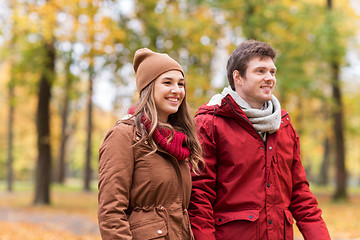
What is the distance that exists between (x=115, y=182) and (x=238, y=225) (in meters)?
0.92

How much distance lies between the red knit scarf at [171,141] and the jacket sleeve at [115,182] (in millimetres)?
154

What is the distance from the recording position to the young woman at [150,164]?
2.29m

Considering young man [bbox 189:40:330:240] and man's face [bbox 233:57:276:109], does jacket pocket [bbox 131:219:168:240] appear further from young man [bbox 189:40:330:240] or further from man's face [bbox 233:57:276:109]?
man's face [bbox 233:57:276:109]

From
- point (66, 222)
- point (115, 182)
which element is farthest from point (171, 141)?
point (66, 222)

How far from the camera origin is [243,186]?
277 cm

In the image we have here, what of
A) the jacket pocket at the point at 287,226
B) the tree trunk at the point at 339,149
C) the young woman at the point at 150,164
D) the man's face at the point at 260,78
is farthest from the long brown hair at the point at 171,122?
the tree trunk at the point at 339,149

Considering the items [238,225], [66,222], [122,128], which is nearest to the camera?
[122,128]

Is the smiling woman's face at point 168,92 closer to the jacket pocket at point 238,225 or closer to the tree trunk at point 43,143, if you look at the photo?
the jacket pocket at point 238,225

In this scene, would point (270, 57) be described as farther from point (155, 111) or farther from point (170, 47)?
point (170, 47)

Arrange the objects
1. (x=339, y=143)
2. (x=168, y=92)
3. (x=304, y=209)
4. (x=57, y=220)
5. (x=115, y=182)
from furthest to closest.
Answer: (x=339, y=143) < (x=57, y=220) < (x=304, y=209) < (x=168, y=92) < (x=115, y=182)

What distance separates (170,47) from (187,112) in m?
10.4

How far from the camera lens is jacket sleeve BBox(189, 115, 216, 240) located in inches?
104

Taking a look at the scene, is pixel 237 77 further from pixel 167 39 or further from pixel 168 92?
pixel 167 39

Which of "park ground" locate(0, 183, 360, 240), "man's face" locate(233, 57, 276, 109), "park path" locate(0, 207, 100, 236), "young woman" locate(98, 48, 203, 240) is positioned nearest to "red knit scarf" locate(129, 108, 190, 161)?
"young woman" locate(98, 48, 203, 240)
